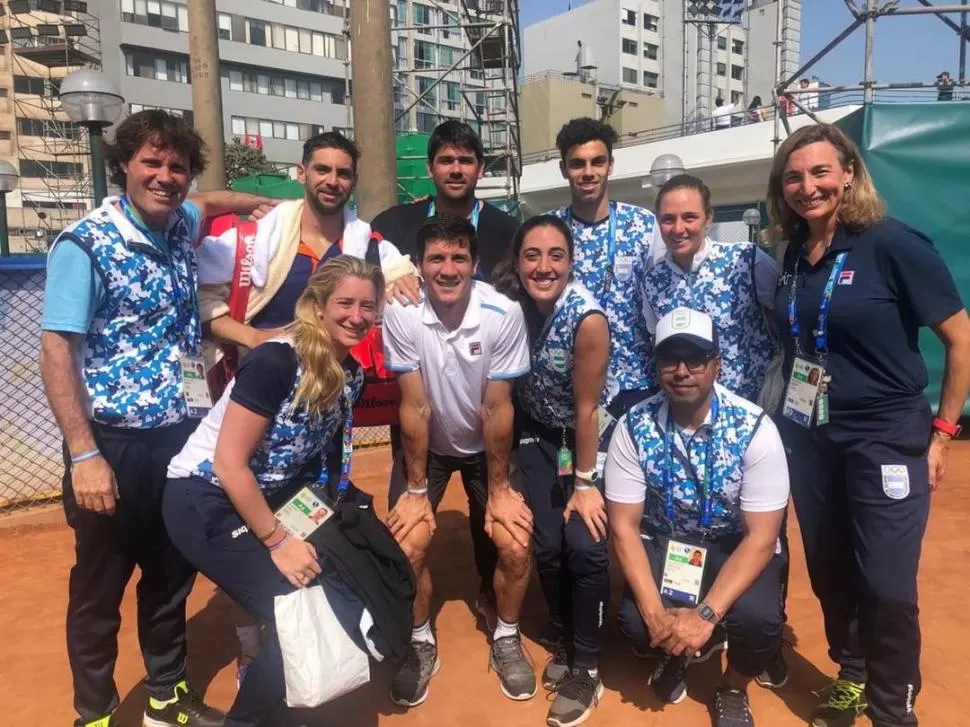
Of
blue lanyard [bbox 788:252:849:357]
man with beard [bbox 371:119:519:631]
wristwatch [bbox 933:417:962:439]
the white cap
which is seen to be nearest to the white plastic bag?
man with beard [bbox 371:119:519:631]

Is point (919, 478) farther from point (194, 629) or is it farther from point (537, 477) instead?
point (194, 629)

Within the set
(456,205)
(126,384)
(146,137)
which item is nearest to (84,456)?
(126,384)

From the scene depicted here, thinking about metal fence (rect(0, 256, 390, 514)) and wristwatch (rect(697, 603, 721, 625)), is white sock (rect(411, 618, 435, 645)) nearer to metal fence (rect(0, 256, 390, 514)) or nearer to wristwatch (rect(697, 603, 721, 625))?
wristwatch (rect(697, 603, 721, 625))

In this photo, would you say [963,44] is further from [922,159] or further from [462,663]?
[462,663]

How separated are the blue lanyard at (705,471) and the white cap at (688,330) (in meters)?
0.26

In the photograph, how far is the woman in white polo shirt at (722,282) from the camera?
10.0 feet

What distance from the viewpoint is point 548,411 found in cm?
325

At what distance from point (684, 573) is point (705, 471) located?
44 cm

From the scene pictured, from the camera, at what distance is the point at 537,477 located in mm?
3309

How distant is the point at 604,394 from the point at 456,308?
864mm

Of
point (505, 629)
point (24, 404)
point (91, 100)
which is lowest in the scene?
point (505, 629)

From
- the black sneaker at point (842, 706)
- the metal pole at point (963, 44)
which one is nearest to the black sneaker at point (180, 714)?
the black sneaker at point (842, 706)

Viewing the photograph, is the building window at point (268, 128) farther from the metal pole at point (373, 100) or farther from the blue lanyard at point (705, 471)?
the blue lanyard at point (705, 471)

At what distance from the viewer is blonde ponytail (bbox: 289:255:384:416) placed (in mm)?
2500
